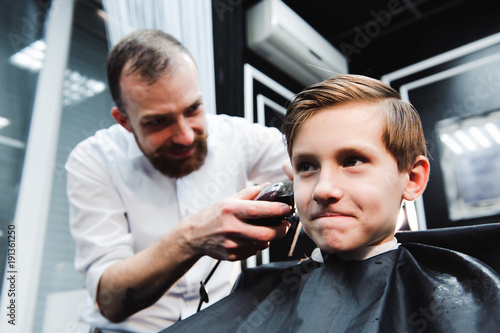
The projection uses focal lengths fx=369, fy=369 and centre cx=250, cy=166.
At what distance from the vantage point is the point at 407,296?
74 centimetres

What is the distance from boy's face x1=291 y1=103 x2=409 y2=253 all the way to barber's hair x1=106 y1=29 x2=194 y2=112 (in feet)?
2.20

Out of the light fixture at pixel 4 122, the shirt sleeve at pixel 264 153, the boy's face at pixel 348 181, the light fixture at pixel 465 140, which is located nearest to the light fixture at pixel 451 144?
the light fixture at pixel 465 140

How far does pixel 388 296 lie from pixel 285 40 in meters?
2.65

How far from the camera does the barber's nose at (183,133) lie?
1324 millimetres

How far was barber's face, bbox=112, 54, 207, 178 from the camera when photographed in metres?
1.29

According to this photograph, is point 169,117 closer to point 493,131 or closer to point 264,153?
point 264,153

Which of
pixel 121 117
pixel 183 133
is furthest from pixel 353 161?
pixel 121 117

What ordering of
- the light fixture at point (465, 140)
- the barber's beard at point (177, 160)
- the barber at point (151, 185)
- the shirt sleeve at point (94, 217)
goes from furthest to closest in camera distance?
1. the light fixture at point (465, 140)
2. the barber's beard at point (177, 160)
3. the shirt sleeve at point (94, 217)
4. the barber at point (151, 185)

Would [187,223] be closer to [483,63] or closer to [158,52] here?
[158,52]

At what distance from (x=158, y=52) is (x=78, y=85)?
1.09m

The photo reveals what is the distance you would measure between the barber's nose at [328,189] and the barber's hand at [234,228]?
145 millimetres

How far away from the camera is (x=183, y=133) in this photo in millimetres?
1327

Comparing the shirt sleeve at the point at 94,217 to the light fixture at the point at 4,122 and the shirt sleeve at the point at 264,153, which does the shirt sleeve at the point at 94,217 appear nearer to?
the shirt sleeve at the point at 264,153

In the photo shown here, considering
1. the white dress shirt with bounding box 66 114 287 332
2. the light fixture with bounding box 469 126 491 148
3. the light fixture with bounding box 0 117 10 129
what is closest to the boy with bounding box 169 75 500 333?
Answer: the white dress shirt with bounding box 66 114 287 332
